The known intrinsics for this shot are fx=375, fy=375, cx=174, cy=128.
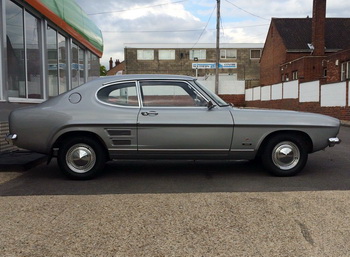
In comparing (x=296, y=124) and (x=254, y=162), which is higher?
(x=296, y=124)

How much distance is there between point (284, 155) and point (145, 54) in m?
48.9

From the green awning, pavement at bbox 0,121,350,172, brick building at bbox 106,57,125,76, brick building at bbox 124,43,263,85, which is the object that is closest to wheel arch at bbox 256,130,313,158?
pavement at bbox 0,121,350,172

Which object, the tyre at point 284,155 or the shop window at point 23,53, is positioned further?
the shop window at point 23,53

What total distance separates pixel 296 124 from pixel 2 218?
4156 millimetres

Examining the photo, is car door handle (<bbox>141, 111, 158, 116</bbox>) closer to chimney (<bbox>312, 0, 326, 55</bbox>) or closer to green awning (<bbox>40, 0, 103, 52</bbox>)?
green awning (<bbox>40, 0, 103, 52</bbox>)

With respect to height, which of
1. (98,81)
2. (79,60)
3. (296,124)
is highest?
(79,60)

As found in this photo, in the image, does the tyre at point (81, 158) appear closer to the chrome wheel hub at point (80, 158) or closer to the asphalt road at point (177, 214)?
the chrome wheel hub at point (80, 158)

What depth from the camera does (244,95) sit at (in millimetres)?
39406

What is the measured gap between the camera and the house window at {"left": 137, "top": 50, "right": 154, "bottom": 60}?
52.8 metres

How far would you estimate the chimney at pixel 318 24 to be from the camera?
2794 cm

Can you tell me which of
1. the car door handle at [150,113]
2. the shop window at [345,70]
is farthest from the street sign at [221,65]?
the car door handle at [150,113]

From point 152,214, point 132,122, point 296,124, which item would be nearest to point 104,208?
point 152,214

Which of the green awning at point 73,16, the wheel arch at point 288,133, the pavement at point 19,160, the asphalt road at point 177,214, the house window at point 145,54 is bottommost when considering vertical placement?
the asphalt road at point 177,214

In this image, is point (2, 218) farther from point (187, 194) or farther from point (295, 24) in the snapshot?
point (295, 24)
